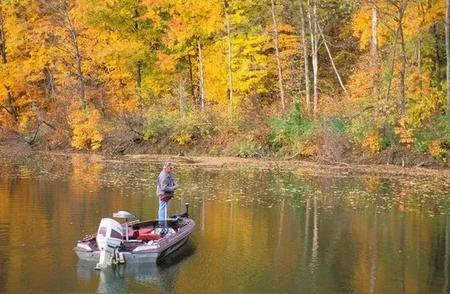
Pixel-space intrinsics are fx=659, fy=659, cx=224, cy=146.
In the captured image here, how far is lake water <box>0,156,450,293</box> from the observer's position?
13.9 m

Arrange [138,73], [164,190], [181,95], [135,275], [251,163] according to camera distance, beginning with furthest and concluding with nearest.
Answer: [138,73], [181,95], [251,163], [164,190], [135,275]

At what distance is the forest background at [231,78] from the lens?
34094 mm

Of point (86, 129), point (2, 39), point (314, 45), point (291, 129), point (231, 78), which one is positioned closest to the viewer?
point (291, 129)

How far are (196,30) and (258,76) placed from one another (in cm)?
577

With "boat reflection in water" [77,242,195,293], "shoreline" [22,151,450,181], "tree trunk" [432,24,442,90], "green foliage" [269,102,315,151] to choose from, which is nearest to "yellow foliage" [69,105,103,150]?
"shoreline" [22,151,450,181]

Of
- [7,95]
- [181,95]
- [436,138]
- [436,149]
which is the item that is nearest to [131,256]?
[436,149]

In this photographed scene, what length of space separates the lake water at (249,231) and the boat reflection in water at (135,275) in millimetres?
25

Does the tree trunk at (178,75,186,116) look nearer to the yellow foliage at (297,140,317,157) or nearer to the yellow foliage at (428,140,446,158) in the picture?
the yellow foliage at (297,140,317,157)

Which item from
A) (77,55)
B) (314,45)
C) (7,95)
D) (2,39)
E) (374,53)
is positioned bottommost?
(7,95)

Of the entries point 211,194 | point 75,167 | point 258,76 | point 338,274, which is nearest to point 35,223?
point 211,194

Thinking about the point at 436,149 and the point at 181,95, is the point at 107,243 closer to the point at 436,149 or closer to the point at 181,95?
the point at 436,149

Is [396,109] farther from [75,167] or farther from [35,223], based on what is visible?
[35,223]

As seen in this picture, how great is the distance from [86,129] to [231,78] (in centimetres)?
1019

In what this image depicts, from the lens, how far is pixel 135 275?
47.2 ft
